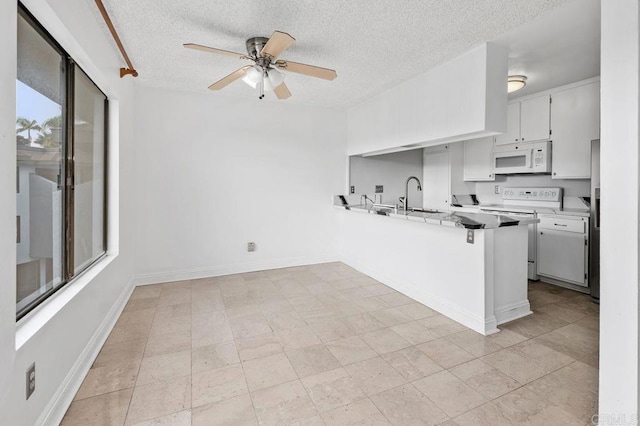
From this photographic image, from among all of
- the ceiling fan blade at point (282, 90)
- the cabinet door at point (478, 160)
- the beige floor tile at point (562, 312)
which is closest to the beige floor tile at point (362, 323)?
the beige floor tile at point (562, 312)

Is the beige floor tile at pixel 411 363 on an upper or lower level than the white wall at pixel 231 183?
lower

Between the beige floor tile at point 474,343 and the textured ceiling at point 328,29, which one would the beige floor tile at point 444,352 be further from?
the textured ceiling at point 328,29

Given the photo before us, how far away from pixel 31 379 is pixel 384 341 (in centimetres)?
208

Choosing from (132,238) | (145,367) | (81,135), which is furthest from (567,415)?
(132,238)

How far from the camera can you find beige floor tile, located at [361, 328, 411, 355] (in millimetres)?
2322

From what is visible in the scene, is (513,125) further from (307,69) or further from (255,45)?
(255,45)

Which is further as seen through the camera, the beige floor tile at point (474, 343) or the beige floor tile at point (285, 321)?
the beige floor tile at point (285, 321)

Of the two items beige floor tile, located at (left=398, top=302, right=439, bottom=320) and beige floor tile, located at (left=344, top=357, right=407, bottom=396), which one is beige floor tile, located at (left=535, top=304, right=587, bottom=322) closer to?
beige floor tile, located at (left=398, top=302, right=439, bottom=320)

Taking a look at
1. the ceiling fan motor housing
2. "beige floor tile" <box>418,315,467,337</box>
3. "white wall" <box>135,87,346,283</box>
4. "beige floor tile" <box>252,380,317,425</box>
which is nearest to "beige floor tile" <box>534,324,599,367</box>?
"beige floor tile" <box>418,315,467,337</box>

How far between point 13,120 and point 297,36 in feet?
6.69

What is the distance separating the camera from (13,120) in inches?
46.1

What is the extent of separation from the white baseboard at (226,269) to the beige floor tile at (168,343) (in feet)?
5.11

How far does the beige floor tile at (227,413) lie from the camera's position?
5.23ft

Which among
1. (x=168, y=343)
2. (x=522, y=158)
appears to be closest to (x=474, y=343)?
(x=168, y=343)
